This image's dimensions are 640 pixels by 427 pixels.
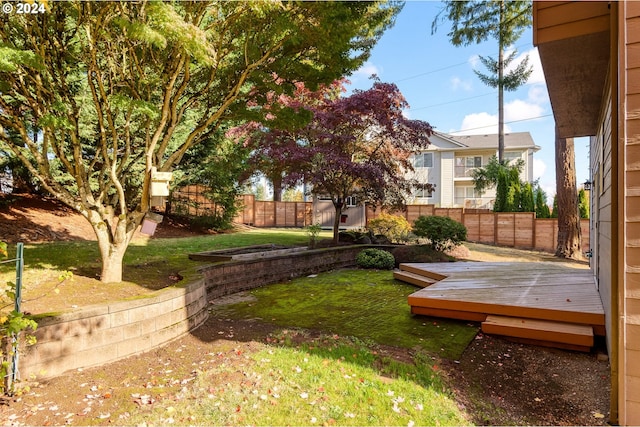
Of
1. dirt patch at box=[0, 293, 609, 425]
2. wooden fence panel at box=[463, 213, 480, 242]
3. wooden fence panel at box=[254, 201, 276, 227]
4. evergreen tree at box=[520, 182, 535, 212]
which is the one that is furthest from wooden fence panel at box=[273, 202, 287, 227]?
dirt patch at box=[0, 293, 609, 425]

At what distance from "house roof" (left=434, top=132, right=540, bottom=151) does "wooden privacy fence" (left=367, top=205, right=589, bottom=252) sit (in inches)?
479

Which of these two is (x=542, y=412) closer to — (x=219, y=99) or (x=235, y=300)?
(x=235, y=300)

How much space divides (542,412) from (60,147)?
592cm

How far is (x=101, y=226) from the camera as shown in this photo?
4848mm

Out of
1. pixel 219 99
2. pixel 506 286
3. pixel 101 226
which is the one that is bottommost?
pixel 506 286

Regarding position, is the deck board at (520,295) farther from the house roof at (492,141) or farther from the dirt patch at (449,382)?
the house roof at (492,141)

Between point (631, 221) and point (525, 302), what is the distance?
2.34 m

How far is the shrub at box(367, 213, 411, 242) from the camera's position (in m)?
12.2

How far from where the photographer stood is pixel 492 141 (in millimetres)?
27328

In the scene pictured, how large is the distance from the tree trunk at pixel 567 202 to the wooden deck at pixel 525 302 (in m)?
6.59

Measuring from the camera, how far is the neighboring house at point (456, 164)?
87.4 feet

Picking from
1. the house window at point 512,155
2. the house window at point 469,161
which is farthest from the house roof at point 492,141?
the house window at point 469,161

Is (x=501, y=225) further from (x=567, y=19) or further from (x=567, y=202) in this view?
(x=567, y=19)

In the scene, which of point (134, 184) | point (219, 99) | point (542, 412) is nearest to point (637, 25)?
point (542, 412)
